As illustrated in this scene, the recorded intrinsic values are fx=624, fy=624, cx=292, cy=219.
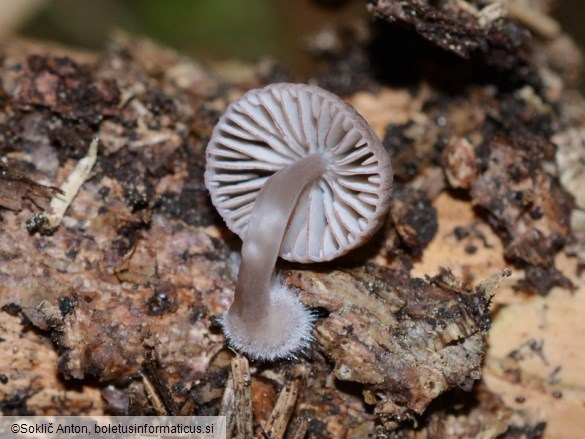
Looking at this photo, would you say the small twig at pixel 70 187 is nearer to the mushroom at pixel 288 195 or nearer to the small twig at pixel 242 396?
the mushroom at pixel 288 195

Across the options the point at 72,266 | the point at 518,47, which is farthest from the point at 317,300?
the point at 518,47

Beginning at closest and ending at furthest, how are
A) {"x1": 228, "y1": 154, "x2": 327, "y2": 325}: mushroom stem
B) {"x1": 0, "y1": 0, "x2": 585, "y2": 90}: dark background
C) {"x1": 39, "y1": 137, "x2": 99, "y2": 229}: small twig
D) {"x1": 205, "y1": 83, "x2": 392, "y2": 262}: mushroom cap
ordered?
1. {"x1": 205, "y1": 83, "x2": 392, "y2": 262}: mushroom cap
2. {"x1": 228, "y1": 154, "x2": 327, "y2": 325}: mushroom stem
3. {"x1": 39, "y1": 137, "x2": 99, "y2": 229}: small twig
4. {"x1": 0, "y1": 0, "x2": 585, "y2": 90}: dark background

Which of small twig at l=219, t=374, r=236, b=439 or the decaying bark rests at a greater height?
the decaying bark

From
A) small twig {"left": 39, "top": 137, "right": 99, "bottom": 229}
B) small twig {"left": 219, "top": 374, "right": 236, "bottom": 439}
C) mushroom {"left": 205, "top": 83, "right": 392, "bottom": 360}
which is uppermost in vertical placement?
mushroom {"left": 205, "top": 83, "right": 392, "bottom": 360}

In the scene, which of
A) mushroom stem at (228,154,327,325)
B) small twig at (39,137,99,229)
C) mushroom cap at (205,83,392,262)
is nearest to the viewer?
mushroom cap at (205,83,392,262)

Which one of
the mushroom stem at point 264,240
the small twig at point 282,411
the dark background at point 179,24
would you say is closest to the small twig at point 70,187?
the mushroom stem at point 264,240

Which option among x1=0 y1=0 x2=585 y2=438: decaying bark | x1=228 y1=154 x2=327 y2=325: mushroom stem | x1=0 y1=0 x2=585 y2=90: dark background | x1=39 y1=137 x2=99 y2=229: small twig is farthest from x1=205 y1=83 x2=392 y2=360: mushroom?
x1=0 y1=0 x2=585 y2=90: dark background

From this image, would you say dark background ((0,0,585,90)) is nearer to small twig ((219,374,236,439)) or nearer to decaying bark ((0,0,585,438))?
decaying bark ((0,0,585,438))

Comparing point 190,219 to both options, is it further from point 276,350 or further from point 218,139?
point 276,350

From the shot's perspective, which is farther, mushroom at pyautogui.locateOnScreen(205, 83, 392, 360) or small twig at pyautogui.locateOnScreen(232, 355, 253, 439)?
small twig at pyautogui.locateOnScreen(232, 355, 253, 439)
